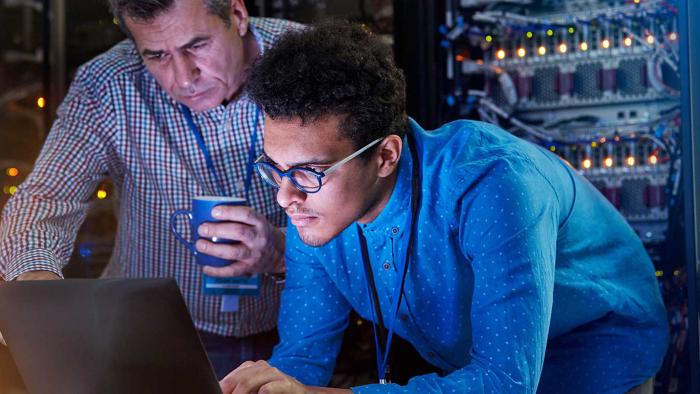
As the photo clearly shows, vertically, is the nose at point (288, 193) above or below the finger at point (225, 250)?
above

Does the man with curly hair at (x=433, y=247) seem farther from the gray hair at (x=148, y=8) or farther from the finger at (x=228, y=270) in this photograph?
the gray hair at (x=148, y=8)

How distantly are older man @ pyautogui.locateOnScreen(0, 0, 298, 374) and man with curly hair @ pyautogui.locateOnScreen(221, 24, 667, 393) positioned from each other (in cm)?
37

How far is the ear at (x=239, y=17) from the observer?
6.81 ft

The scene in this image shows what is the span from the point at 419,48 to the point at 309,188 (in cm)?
106

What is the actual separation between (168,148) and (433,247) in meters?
0.92

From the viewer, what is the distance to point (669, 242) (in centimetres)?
227

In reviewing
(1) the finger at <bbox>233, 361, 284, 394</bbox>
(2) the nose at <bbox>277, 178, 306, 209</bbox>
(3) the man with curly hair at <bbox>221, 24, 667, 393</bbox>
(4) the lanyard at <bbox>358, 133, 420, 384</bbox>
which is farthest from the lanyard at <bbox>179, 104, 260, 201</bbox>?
(1) the finger at <bbox>233, 361, 284, 394</bbox>

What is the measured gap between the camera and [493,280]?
1.32 metres

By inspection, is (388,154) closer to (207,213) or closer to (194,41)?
(207,213)

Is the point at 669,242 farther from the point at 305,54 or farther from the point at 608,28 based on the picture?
the point at 305,54

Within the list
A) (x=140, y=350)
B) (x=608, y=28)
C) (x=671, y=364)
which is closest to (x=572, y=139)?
(x=608, y=28)

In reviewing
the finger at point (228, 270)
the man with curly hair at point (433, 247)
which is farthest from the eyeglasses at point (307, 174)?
the finger at point (228, 270)

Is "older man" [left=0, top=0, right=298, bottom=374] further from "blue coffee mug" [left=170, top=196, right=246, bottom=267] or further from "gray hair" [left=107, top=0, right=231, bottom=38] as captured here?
"blue coffee mug" [left=170, top=196, right=246, bottom=267]

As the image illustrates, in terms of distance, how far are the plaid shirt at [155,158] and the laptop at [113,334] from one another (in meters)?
1.07
